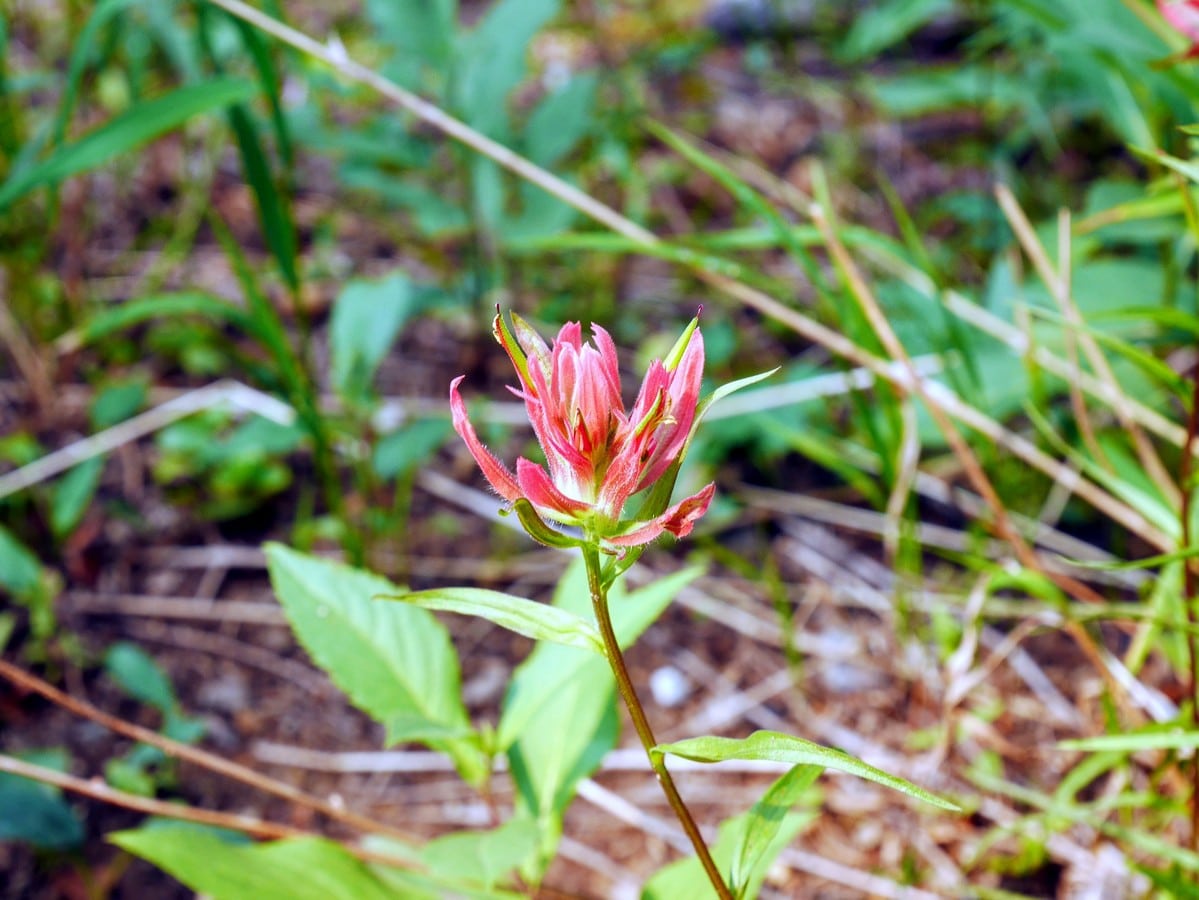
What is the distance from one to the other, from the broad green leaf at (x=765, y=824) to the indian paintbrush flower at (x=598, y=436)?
24cm

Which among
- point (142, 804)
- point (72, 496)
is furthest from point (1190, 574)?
point (72, 496)

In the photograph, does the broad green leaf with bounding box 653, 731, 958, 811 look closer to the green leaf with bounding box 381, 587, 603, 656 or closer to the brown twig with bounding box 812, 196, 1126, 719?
the green leaf with bounding box 381, 587, 603, 656

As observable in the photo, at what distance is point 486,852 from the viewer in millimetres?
893

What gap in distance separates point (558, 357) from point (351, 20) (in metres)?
3.14

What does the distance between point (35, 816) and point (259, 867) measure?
514mm

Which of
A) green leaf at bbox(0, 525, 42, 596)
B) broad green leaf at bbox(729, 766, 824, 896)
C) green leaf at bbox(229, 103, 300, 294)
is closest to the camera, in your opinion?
broad green leaf at bbox(729, 766, 824, 896)

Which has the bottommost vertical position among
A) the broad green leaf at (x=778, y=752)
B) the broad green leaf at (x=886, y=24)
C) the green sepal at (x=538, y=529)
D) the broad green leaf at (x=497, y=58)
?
the broad green leaf at (x=778, y=752)

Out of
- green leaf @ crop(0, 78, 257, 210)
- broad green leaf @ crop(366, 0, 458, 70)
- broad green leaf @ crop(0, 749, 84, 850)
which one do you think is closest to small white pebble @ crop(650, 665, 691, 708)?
broad green leaf @ crop(0, 749, 84, 850)

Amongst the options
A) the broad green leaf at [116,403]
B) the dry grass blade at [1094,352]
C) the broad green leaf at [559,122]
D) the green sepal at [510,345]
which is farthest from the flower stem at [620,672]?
the broad green leaf at [559,122]

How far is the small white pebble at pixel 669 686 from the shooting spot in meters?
1.66

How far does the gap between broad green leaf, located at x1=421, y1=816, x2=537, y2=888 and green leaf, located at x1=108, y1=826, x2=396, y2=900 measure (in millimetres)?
69

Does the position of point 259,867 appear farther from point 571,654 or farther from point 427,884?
point 571,654

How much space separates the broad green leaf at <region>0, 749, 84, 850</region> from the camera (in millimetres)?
1230

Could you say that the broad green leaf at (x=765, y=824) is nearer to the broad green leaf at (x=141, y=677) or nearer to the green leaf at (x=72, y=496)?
the broad green leaf at (x=141, y=677)
